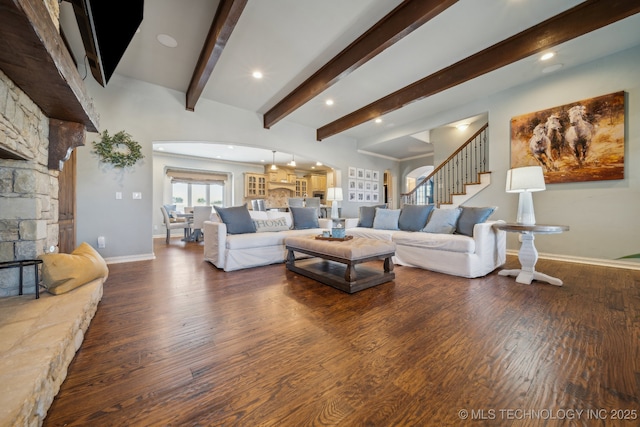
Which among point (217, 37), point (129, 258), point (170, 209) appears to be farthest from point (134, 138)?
point (170, 209)

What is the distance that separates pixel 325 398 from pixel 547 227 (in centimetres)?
278

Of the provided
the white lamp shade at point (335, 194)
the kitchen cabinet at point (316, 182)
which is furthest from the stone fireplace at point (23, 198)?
the kitchen cabinet at point (316, 182)

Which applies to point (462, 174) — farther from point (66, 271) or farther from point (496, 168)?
point (66, 271)

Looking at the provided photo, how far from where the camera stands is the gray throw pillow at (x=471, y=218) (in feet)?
10.5

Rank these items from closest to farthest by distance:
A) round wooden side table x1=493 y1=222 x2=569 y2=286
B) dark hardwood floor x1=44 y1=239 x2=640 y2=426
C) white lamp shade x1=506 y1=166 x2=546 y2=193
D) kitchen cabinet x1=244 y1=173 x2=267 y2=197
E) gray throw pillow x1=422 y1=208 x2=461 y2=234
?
dark hardwood floor x1=44 y1=239 x2=640 y2=426, round wooden side table x1=493 y1=222 x2=569 y2=286, white lamp shade x1=506 y1=166 x2=546 y2=193, gray throw pillow x1=422 y1=208 x2=461 y2=234, kitchen cabinet x1=244 y1=173 x2=267 y2=197

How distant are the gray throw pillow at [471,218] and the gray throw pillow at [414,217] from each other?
20.5 inches

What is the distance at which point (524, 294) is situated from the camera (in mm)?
2301

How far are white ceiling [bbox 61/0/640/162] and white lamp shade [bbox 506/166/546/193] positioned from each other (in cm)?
167

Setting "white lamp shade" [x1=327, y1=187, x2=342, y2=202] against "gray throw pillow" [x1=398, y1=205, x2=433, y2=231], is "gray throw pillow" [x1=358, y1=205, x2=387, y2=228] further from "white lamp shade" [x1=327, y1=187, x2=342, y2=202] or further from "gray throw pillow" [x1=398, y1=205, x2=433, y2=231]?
"white lamp shade" [x1=327, y1=187, x2=342, y2=202]

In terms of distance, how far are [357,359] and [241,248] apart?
2.32 m

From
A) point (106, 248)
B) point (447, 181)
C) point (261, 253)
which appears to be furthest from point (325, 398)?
point (447, 181)

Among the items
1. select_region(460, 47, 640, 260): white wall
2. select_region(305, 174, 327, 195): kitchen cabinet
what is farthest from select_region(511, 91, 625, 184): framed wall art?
select_region(305, 174, 327, 195): kitchen cabinet

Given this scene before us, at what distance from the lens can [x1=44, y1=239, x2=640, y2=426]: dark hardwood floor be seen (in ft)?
3.18

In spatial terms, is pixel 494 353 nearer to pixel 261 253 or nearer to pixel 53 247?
pixel 261 253
